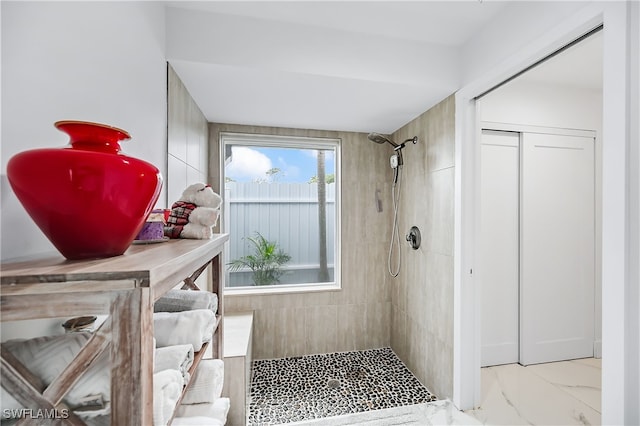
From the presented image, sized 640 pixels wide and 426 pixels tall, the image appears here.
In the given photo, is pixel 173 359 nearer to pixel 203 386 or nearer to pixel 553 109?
pixel 203 386

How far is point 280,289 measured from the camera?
2.84 meters

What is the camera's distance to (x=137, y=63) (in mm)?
1242

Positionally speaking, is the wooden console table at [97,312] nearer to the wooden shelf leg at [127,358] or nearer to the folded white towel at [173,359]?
the wooden shelf leg at [127,358]

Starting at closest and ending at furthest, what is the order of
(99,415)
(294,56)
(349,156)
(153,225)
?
(99,415), (153,225), (294,56), (349,156)

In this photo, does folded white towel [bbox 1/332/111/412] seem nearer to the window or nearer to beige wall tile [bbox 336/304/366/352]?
the window

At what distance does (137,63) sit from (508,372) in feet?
10.8

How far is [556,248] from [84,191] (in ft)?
11.0

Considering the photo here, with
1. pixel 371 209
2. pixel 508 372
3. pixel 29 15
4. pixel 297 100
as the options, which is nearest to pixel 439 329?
pixel 508 372

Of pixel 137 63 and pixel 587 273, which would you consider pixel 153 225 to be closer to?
pixel 137 63

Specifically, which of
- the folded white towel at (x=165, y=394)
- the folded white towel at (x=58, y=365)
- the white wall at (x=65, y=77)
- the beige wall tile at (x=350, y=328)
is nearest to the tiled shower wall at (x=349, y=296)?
the beige wall tile at (x=350, y=328)

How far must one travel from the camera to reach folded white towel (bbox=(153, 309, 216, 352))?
83 centimetres

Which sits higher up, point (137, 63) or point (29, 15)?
point (137, 63)

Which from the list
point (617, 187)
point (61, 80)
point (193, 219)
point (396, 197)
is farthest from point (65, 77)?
point (396, 197)

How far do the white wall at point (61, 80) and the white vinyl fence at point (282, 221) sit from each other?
5.11 feet
